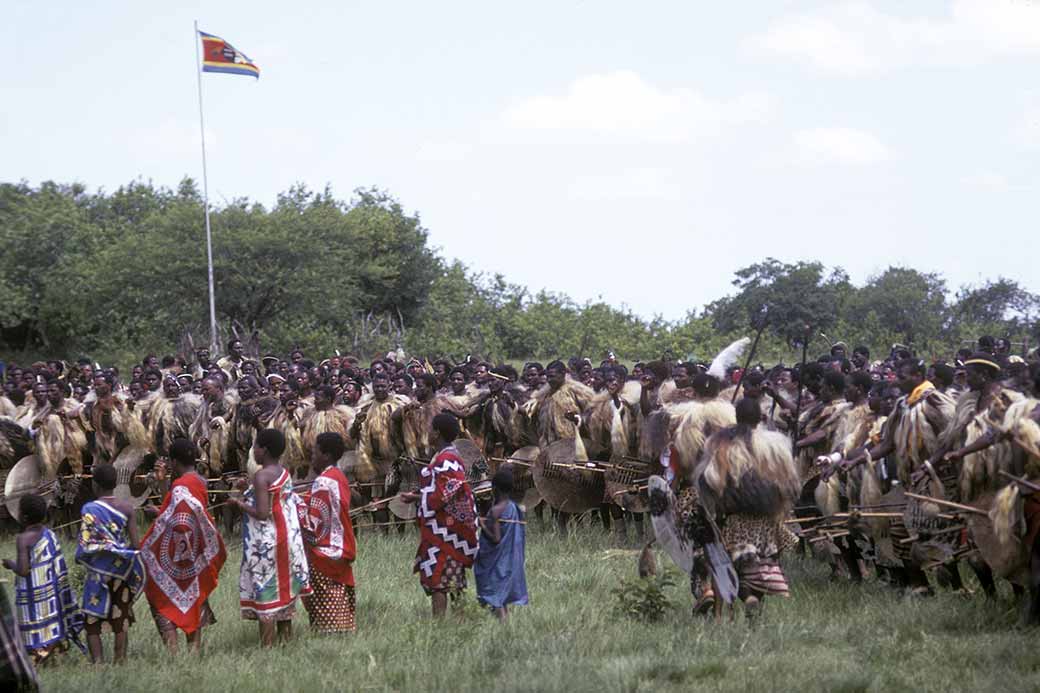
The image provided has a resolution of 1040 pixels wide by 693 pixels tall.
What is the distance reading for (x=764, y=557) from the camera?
9344 mm

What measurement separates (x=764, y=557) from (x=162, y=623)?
4.60 m

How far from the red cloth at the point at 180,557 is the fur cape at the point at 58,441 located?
7.52 meters

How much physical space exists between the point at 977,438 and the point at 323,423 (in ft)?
26.3

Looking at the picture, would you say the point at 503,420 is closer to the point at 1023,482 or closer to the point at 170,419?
the point at 170,419

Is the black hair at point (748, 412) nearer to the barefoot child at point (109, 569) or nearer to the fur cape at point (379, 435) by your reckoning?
the barefoot child at point (109, 569)

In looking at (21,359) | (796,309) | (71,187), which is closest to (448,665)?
(796,309)

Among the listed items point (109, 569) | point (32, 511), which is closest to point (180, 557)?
point (109, 569)

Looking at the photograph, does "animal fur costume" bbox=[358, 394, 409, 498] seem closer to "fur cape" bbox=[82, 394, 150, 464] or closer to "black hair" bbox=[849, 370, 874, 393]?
"fur cape" bbox=[82, 394, 150, 464]

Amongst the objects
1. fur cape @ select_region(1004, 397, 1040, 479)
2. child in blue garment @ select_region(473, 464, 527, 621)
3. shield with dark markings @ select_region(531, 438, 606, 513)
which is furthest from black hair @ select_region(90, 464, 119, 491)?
fur cape @ select_region(1004, 397, 1040, 479)

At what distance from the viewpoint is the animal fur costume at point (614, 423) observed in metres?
13.9

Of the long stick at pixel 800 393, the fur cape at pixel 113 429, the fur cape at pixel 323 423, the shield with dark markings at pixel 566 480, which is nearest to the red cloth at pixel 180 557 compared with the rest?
the long stick at pixel 800 393

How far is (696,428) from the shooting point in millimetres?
9695

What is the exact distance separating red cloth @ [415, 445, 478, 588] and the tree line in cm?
2179

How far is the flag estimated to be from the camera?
37875mm
